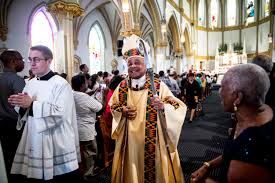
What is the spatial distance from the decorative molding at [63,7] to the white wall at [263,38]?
26.2 metres

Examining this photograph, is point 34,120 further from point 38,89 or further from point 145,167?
point 145,167

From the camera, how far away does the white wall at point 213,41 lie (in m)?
35.6

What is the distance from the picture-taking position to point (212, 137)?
23.8 ft

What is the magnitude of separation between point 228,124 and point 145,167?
6766 millimetres

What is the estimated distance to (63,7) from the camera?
8.09 metres

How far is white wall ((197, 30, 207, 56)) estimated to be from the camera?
34.2 meters

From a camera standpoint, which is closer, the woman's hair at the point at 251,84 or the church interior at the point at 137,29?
the woman's hair at the point at 251,84

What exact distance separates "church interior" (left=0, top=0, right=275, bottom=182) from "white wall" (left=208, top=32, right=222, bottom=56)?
5.3 inches

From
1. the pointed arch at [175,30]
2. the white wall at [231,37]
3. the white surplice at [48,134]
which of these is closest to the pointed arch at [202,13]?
the white wall at [231,37]

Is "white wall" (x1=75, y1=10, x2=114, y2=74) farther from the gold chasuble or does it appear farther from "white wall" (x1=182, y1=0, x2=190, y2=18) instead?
the gold chasuble

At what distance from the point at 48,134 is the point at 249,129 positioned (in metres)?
1.92

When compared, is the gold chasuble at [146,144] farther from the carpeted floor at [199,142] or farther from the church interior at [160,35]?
the carpeted floor at [199,142]

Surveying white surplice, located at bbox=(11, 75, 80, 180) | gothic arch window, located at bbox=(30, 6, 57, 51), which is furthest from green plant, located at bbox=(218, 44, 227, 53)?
white surplice, located at bbox=(11, 75, 80, 180)

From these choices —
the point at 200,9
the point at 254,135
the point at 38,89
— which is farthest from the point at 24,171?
the point at 200,9
